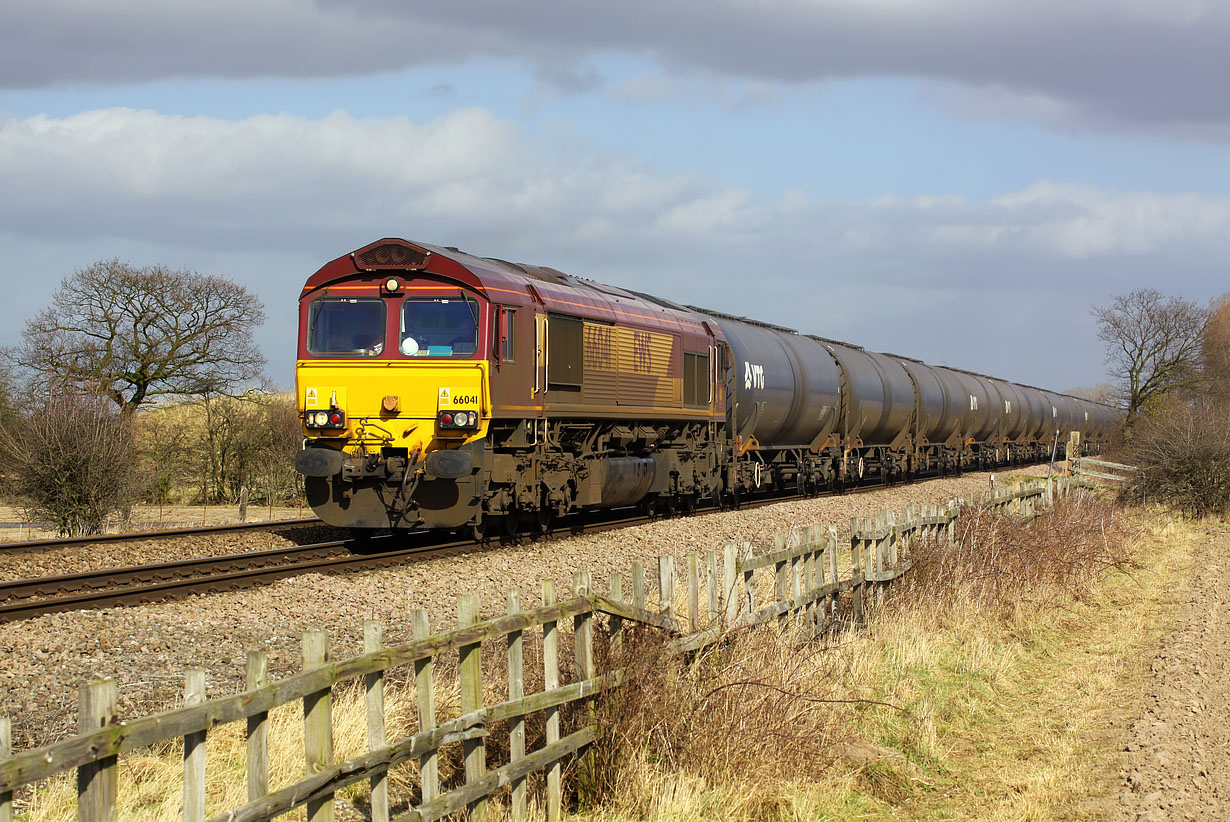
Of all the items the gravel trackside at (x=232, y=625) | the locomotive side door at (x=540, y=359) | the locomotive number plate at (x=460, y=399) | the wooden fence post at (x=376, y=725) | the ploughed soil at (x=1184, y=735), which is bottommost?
A: the ploughed soil at (x=1184, y=735)

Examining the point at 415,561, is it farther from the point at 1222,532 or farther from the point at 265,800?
the point at 1222,532

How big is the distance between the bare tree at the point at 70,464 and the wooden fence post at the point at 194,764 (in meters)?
19.3

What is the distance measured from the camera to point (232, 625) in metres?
10.4

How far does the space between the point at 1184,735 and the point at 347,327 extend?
452 inches

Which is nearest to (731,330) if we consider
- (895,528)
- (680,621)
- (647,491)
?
(647,491)

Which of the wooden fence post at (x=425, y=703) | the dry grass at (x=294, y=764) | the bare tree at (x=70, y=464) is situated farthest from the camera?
the bare tree at (x=70, y=464)

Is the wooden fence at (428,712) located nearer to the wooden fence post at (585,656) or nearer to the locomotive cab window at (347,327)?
the wooden fence post at (585,656)

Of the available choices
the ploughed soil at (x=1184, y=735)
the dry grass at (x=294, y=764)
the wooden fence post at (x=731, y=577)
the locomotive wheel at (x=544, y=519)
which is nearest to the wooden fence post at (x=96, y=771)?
the dry grass at (x=294, y=764)

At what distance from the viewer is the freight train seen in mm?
15133

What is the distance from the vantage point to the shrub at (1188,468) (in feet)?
84.3

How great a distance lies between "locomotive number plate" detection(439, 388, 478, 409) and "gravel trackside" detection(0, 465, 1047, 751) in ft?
6.51

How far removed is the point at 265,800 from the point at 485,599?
830cm

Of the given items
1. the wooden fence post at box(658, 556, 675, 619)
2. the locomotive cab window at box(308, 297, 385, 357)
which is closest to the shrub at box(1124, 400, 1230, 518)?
the locomotive cab window at box(308, 297, 385, 357)

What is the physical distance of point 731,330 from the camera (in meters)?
24.5
